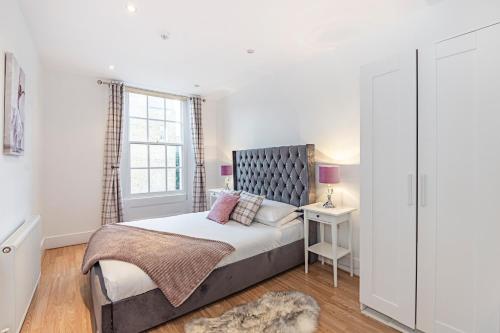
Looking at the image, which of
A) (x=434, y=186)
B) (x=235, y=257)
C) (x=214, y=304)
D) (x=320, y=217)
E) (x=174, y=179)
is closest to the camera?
(x=434, y=186)

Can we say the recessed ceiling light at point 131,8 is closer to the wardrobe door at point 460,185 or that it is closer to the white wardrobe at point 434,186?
the white wardrobe at point 434,186

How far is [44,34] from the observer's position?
2.48 m

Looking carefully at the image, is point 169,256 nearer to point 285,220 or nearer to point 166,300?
point 166,300

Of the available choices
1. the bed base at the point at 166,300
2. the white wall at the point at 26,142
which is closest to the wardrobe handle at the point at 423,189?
the bed base at the point at 166,300

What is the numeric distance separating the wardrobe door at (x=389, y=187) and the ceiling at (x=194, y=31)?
0.69 m

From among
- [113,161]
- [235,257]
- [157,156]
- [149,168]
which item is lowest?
[235,257]

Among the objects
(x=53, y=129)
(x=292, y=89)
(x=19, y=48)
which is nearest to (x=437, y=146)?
(x=292, y=89)

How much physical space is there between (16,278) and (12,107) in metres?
1.22

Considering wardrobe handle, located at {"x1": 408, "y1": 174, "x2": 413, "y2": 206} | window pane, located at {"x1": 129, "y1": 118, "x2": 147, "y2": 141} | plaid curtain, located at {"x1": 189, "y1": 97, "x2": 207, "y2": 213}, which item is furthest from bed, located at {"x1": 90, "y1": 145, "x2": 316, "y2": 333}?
window pane, located at {"x1": 129, "y1": 118, "x2": 147, "y2": 141}

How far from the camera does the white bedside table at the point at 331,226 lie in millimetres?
2416

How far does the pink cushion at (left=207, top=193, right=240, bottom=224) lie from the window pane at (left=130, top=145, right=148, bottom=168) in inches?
74.8

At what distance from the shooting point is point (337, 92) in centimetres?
281

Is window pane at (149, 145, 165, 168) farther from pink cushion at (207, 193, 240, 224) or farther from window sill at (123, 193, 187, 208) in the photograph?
pink cushion at (207, 193, 240, 224)

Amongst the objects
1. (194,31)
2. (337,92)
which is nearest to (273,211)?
(337,92)
